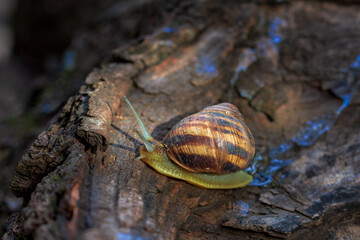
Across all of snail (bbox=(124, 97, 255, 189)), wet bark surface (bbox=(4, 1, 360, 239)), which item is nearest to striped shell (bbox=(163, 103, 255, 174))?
snail (bbox=(124, 97, 255, 189))

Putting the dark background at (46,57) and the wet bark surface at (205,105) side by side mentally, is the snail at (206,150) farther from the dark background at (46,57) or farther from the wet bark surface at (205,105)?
the dark background at (46,57)

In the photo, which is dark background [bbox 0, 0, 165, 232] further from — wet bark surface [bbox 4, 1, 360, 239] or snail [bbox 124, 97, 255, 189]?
snail [bbox 124, 97, 255, 189]

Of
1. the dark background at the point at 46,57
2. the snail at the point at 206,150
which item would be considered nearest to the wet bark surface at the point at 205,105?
the snail at the point at 206,150

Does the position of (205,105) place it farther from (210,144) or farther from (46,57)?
(46,57)

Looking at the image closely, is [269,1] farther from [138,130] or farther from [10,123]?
[10,123]

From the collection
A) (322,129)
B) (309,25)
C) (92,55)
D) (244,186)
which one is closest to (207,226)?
(244,186)

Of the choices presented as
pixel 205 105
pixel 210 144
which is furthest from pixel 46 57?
pixel 210 144

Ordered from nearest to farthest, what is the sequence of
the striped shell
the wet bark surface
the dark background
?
1. the wet bark surface
2. the striped shell
3. the dark background
